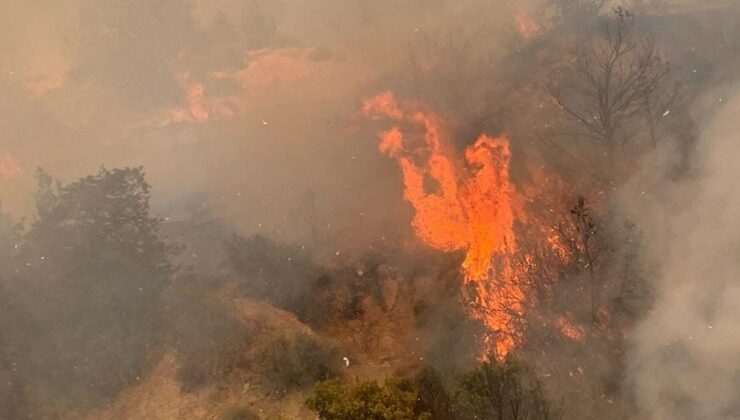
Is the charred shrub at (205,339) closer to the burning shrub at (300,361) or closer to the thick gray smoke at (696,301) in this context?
the burning shrub at (300,361)

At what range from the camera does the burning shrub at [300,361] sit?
57.6 ft

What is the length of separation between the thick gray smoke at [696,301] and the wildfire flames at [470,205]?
13.6 feet

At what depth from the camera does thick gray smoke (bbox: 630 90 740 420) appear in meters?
14.7

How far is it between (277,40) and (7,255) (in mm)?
27471

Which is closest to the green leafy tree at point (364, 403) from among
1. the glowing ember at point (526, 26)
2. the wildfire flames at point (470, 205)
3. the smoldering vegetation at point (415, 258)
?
the smoldering vegetation at point (415, 258)

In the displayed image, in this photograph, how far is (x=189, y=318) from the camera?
20.1 meters

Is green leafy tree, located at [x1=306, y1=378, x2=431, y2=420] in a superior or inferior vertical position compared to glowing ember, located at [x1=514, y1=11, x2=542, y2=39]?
inferior

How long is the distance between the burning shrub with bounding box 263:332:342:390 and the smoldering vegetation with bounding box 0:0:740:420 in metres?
0.06

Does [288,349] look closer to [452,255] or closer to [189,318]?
[189,318]

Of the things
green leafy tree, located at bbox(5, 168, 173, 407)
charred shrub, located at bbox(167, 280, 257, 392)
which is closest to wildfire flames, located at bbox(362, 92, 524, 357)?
charred shrub, located at bbox(167, 280, 257, 392)

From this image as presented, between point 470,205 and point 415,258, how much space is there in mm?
3109

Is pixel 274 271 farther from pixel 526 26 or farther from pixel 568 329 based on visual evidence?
pixel 526 26

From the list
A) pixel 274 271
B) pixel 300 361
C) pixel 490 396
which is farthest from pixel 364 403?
pixel 274 271

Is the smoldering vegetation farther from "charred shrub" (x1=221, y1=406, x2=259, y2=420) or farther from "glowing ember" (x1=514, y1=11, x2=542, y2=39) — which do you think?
"glowing ember" (x1=514, y1=11, x2=542, y2=39)
